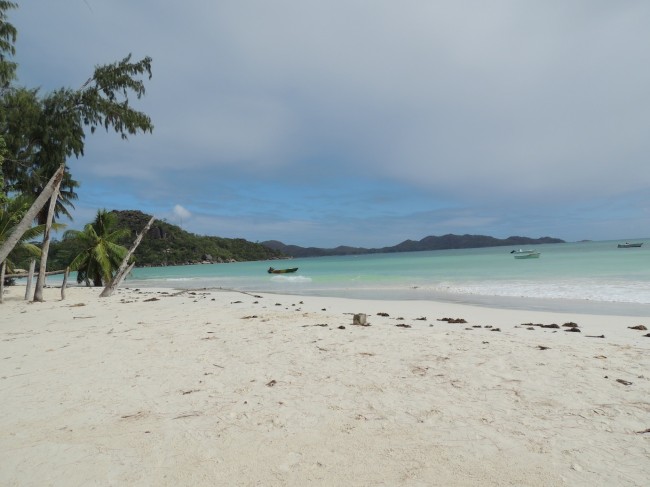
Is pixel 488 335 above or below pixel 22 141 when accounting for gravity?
below

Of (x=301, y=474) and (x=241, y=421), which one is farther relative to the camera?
(x=241, y=421)

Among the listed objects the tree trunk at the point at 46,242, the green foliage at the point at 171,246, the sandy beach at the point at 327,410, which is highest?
the green foliage at the point at 171,246

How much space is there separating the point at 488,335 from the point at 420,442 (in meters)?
4.40

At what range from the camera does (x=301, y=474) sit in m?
2.50

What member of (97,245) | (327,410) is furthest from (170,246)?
(327,410)

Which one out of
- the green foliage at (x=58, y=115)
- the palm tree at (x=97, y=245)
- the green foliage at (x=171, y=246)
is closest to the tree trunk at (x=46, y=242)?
the green foliage at (x=58, y=115)

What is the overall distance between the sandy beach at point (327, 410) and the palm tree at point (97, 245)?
61.0 ft

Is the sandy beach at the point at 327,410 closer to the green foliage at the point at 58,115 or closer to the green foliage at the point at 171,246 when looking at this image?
the green foliage at the point at 58,115

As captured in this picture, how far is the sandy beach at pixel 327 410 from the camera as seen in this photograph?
8.33 ft

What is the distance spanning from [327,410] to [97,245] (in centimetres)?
2435

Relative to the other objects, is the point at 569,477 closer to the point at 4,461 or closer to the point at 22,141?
the point at 4,461

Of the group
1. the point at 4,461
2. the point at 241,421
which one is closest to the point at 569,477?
the point at 241,421

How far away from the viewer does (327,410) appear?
349 cm

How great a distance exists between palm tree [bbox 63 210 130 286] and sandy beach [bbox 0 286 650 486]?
18582 mm
